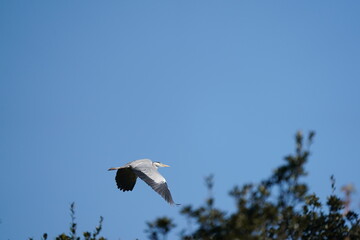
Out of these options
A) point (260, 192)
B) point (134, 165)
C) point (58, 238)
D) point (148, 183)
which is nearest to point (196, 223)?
point (260, 192)

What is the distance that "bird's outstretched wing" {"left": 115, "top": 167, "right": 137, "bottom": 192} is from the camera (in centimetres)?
1330

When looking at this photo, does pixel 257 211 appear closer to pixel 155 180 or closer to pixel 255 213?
pixel 255 213

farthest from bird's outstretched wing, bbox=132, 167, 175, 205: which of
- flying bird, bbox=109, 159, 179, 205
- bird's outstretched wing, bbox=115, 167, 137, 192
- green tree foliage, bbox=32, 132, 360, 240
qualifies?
green tree foliage, bbox=32, 132, 360, 240

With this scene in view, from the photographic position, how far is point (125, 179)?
1338 centimetres

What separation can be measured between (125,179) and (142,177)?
151 cm

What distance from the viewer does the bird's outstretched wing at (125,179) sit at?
13.3 metres

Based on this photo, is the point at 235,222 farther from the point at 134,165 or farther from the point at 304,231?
the point at 134,165

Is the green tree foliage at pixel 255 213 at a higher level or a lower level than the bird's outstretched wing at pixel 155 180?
lower

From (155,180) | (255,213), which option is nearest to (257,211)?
(255,213)

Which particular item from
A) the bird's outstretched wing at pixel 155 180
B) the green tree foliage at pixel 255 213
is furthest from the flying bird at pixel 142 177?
the green tree foliage at pixel 255 213

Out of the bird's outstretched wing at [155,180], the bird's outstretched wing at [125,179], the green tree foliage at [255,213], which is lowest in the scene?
the green tree foliage at [255,213]

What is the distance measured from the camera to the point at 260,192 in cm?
429

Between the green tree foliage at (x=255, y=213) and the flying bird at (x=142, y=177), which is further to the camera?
the flying bird at (x=142, y=177)

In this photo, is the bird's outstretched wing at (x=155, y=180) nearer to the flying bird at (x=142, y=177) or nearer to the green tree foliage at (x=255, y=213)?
the flying bird at (x=142, y=177)
